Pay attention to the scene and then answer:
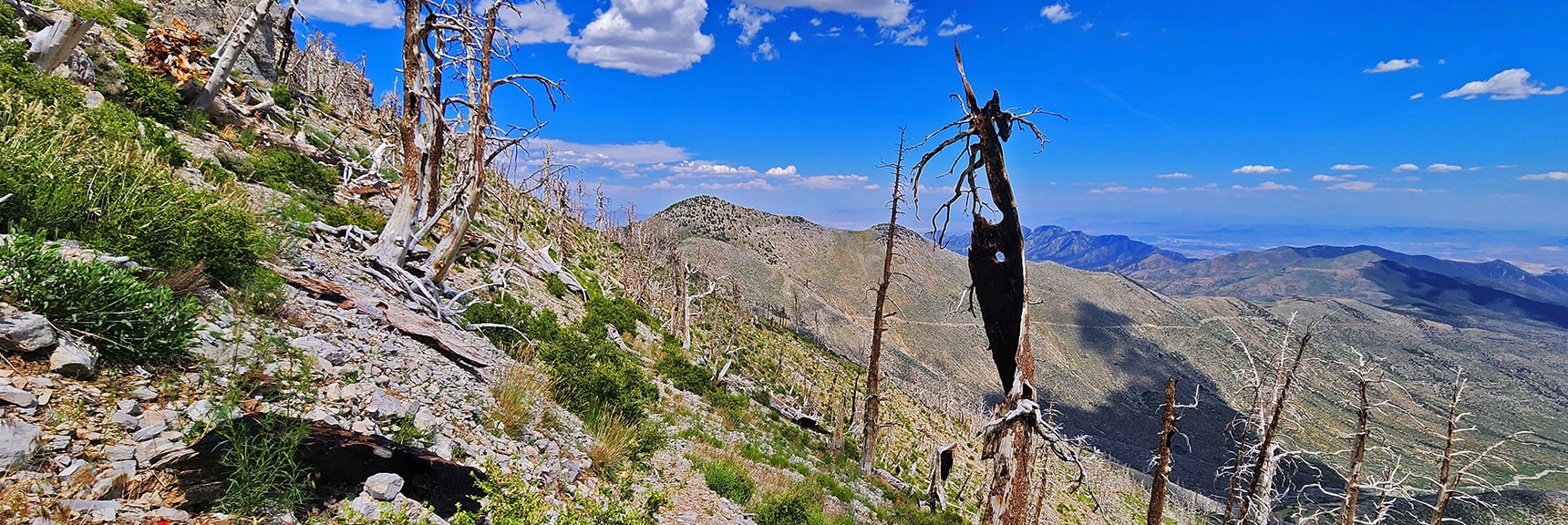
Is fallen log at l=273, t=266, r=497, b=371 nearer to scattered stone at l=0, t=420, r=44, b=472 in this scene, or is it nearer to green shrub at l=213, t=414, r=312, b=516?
green shrub at l=213, t=414, r=312, b=516

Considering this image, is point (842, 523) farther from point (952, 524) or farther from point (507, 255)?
point (507, 255)

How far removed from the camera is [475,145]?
12352 millimetres

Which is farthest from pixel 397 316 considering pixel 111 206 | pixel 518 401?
pixel 111 206

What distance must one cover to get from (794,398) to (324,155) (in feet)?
112

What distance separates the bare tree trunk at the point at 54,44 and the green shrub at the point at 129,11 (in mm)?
11018

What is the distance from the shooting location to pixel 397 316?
28.8 feet

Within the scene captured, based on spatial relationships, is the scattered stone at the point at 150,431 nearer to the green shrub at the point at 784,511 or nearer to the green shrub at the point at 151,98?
the green shrub at the point at 784,511

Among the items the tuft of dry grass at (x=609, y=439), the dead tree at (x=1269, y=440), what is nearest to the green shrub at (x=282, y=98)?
the tuft of dry grass at (x=609, y=439)

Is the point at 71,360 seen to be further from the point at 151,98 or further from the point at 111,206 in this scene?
the point at 151,98

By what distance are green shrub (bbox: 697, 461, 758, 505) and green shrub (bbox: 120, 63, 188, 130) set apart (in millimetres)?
15154

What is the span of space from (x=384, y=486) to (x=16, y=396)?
2099 millimetres

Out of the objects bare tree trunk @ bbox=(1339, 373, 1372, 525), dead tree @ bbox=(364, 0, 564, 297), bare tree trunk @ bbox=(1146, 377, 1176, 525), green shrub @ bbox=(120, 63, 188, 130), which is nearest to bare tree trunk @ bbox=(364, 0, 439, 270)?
dead tree @ bbox=(364, 0, 564, 297)

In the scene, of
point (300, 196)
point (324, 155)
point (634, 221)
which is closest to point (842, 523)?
point (300, 196)

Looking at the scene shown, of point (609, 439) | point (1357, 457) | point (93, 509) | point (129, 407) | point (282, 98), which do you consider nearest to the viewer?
point (93, 509)
